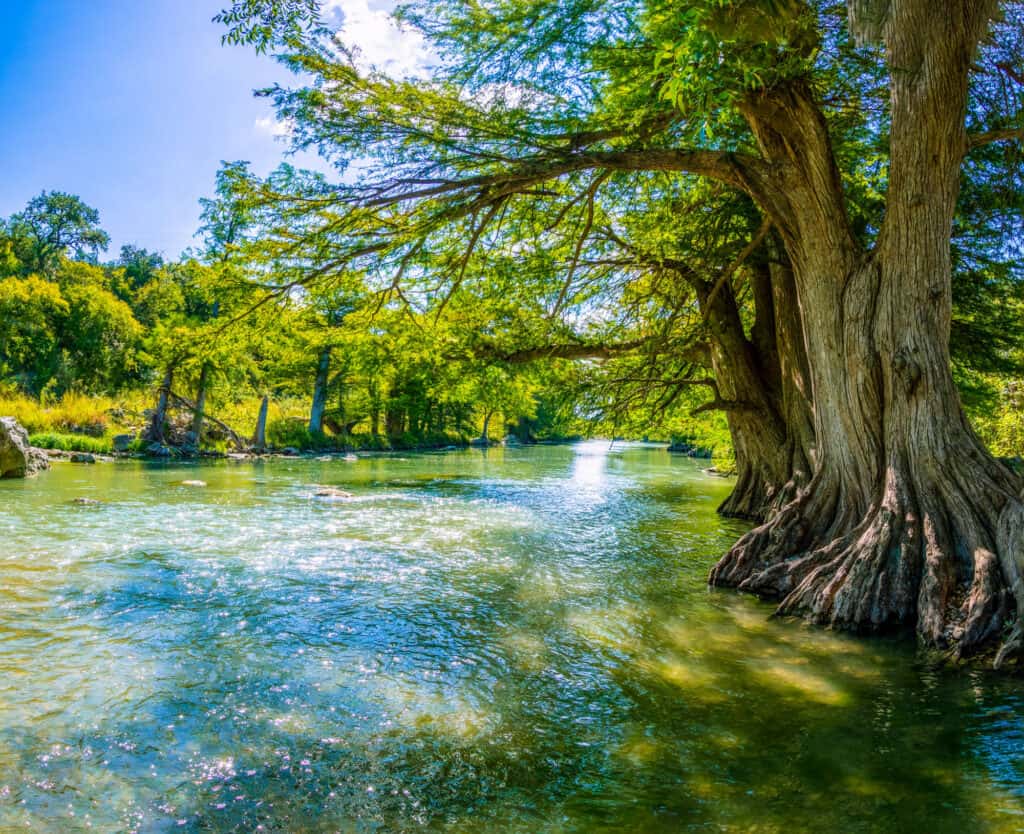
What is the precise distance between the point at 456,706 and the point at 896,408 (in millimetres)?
5525

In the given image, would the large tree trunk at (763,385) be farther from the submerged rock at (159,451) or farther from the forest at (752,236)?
the submerged rock at (159,451)

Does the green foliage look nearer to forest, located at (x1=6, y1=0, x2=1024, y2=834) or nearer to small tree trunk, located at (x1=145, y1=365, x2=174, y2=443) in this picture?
small tree trunk, located at (x1=145, y1=365, x2=174, y2=443)

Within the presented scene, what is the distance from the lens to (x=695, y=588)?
7.73 m

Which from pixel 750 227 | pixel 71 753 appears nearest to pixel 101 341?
pixel 750 227

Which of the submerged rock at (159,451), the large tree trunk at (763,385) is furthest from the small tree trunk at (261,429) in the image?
the large tree trunk at (763,385)

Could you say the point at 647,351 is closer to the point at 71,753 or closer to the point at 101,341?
the point at 71,753

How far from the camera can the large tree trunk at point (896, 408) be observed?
18.6ft

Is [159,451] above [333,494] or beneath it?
beneath

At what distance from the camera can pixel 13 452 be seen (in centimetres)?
1702

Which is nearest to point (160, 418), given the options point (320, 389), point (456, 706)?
point (320, 389)

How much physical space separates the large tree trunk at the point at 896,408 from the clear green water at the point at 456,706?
0.53 m

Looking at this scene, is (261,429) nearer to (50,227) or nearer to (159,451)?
(159,451)

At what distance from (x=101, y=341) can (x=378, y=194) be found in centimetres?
2991

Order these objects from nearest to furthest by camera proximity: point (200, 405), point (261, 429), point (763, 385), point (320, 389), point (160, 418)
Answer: point (763, 385), point (160, 418), point (200, 405), point (261, 429), point (320, 389)
